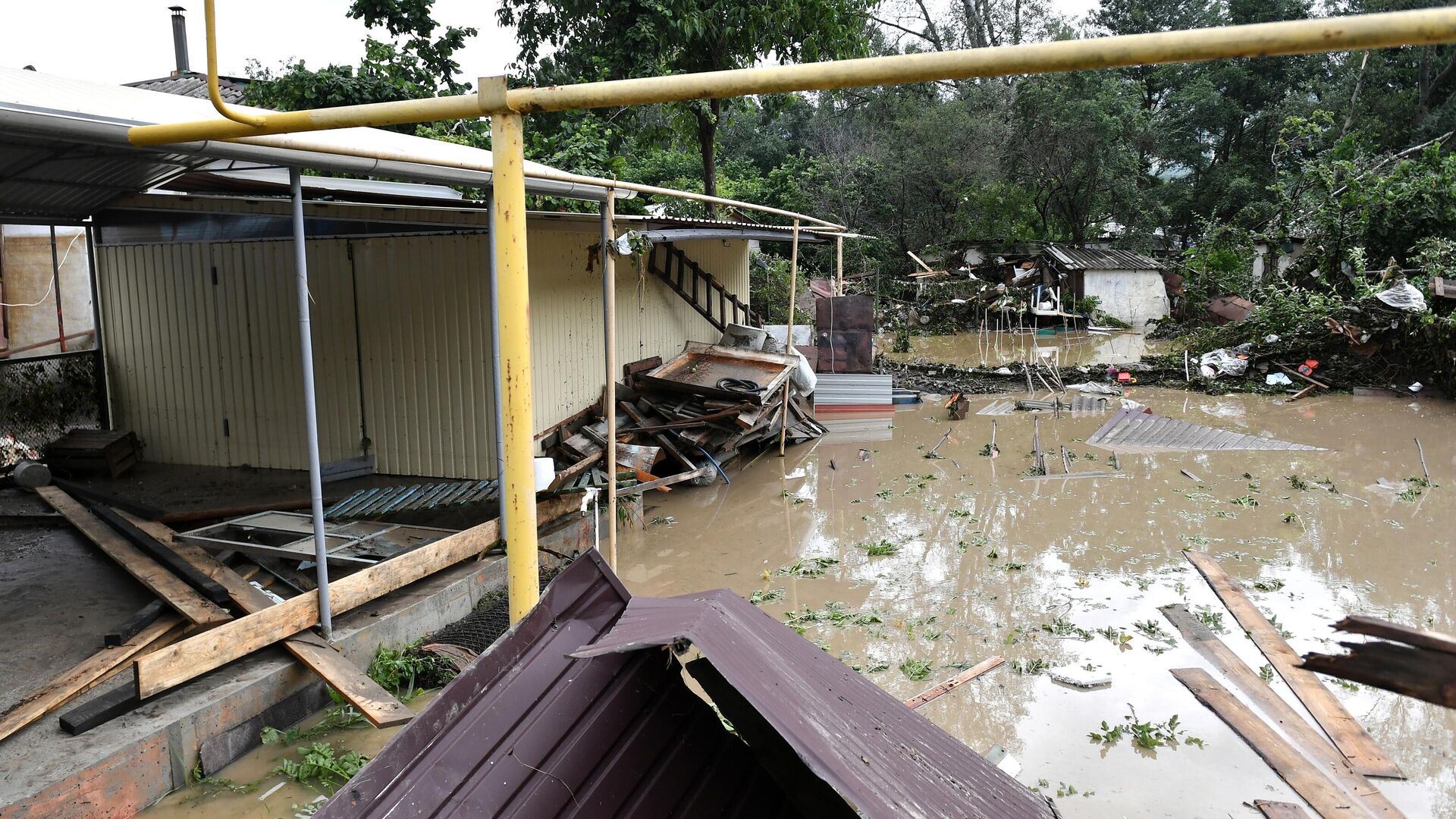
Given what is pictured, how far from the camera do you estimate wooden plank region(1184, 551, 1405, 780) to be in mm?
4633

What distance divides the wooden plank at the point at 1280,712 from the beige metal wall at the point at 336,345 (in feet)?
19.4

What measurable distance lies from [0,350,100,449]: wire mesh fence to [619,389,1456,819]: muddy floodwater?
5.92 m

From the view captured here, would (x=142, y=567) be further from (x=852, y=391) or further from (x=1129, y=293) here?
(x=1129, y=293)

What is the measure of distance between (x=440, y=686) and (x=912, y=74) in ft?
14.8

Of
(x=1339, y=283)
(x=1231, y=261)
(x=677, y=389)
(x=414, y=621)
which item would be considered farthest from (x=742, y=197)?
(x=414, y=621)

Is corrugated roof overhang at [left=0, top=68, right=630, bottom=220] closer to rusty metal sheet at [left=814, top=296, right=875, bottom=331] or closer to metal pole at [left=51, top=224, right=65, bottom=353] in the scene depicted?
metal pole at [left=51, top=224, right=65, bottom=353]

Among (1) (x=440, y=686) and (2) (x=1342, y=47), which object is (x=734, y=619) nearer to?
(2) (x=1342, y=47)

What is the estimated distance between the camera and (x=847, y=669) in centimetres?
309

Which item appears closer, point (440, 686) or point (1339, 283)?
point (440, 686)

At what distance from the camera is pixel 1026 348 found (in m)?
22.8

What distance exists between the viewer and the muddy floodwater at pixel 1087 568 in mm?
4926

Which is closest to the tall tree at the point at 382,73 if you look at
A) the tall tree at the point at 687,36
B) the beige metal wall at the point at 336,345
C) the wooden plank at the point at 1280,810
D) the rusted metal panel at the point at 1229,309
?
the tall tree at the point at 687,36

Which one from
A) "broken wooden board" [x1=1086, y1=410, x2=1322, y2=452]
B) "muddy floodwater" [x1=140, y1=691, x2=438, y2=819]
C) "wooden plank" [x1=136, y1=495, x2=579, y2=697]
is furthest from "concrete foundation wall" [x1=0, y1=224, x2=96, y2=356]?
"broken wooden board" [x1=1086, y1=410, x2=1322, y2=452]

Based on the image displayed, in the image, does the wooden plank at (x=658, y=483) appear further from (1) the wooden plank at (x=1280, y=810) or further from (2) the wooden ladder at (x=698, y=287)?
(1) the wooden plank at (x=1280, y=810)
